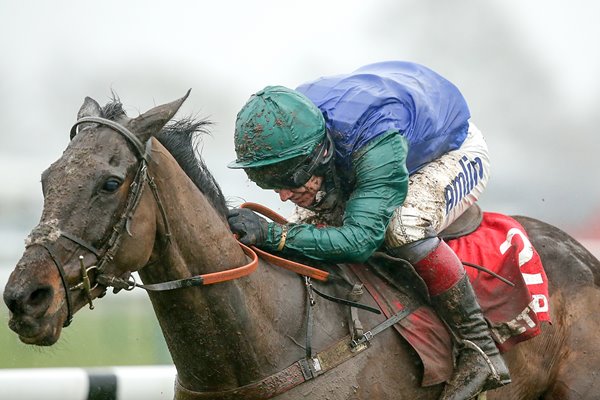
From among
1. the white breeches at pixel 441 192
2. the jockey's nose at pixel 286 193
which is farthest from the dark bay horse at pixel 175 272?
the white breeches at pixel 441 192

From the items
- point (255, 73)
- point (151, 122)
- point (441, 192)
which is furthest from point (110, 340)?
point (151, 122)

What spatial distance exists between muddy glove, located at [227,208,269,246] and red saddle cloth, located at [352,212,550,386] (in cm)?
46

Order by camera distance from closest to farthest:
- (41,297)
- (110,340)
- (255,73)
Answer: (41,297) → (110,340) → (255,73)

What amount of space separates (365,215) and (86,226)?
43.5 inches

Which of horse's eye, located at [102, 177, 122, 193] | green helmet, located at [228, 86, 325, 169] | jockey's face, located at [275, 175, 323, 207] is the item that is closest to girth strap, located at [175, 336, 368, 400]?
jockey's face, located at [275, 175, 323, 207]

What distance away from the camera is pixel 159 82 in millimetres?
9523

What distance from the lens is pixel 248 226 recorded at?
3969mm

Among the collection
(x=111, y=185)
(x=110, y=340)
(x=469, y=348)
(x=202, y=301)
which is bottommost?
(x=110, y=340)

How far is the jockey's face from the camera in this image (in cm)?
409

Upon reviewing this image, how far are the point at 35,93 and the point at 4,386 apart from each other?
4239 millimetres

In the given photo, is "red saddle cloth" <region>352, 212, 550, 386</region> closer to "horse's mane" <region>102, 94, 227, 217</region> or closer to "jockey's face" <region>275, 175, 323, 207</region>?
"jockey's face" <region>275, 175, 323, 207</region>

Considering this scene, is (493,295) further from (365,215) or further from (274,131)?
(274,131)

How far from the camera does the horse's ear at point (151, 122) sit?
11.7 feet

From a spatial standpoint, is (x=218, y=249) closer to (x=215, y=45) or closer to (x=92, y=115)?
(x=92, y=115)
